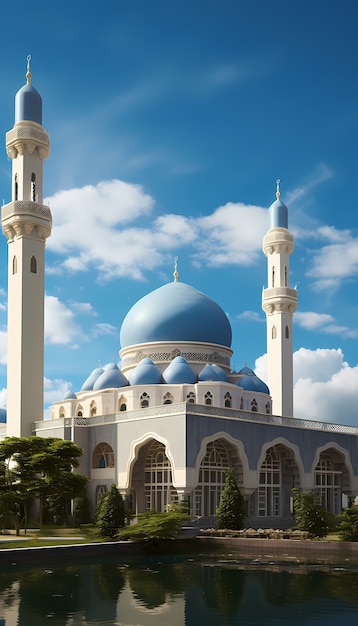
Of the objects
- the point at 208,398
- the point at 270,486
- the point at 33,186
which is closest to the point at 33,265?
the point at 33,186

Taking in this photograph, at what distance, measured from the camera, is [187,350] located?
40.5 meters

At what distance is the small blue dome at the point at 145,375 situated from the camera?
124ft

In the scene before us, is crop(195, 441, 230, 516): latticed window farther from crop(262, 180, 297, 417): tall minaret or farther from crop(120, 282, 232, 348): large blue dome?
crop(262, 180, 297, 417): tall minaret

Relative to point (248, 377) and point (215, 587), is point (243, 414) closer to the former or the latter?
point (248, 377)

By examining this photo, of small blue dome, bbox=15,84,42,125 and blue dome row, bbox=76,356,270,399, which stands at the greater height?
small blue dome, bbox=15,84,42,125

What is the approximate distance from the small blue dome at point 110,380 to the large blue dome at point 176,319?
2585 millimetres

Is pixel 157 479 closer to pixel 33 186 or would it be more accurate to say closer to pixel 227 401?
pixel 227 401

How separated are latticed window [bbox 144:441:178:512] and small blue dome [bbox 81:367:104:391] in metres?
8.00

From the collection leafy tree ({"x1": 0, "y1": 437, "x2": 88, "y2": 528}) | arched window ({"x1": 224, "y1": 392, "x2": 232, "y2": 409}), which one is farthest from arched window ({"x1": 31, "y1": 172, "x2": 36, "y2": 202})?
arched window ({"x1": 224, "y1": 392, "x2": 232, "y2": 409})

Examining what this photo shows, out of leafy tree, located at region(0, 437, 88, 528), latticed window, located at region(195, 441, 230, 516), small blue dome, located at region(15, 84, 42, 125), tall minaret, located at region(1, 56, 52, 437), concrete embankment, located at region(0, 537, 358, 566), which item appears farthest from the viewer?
small blue dome, located at region(15, 84, 42, 125)

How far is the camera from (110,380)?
129ft

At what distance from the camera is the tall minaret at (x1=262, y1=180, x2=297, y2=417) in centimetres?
4488

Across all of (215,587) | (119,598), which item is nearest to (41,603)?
(119,598)

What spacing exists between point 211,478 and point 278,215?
1898 cm
